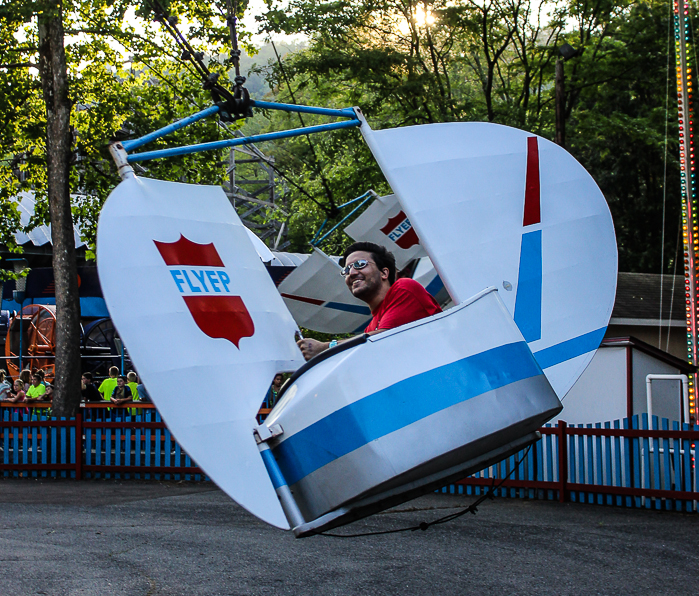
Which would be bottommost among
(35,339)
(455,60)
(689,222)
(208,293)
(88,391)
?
(88,391)

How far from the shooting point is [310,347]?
365 centimetres

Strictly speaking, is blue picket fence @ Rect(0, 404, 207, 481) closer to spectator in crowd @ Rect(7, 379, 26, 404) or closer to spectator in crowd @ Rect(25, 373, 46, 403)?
spectator in crowd @ Rect(7, 379, 26, 404)

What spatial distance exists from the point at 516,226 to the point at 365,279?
0.84 meters

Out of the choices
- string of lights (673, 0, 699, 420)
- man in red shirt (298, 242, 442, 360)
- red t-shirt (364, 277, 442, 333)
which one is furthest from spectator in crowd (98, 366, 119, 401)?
red t-shirt (364, 277, 442, 333)

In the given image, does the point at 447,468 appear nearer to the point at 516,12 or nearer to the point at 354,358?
the point at 354,358

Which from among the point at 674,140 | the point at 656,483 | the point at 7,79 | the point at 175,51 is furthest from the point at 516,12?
the point at 656,483

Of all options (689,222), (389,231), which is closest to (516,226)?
(389,231)

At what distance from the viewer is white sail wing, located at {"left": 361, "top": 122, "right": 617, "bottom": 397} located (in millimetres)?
3934

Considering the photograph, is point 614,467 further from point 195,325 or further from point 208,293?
point 195,325

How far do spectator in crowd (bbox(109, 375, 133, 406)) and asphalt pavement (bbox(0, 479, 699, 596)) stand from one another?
13.2 feet

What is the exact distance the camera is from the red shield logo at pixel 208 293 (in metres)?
3.25

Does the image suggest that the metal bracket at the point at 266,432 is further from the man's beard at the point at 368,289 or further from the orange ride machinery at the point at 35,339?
the orange ride machinery at the point at 35,339

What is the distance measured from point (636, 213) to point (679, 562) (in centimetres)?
2324

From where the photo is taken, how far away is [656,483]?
965 cm
